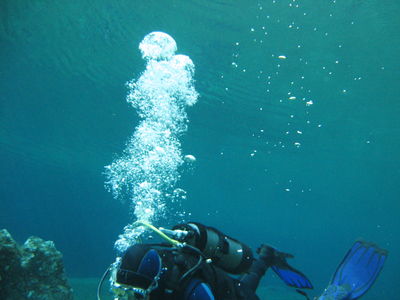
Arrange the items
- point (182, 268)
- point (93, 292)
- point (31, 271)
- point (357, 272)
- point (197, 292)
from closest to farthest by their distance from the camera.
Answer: point (197, 292) → point (182, 268) → point (357, 272) → point (31, 271) → point (93, 292)

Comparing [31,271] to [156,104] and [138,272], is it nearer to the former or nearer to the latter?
[138,272]

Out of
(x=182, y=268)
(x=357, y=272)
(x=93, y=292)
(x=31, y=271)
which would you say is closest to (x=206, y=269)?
(x=182, y=268)

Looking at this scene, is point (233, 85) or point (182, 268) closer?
point (182, 268)

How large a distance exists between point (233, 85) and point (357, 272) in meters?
12.8

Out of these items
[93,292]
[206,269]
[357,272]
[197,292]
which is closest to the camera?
[197,292]

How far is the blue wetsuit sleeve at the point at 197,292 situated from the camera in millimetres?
2420

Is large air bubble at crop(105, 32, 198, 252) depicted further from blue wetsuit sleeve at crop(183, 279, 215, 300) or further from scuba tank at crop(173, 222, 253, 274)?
blue wetsuit sleeve at crop(183, 279, 215, 300)

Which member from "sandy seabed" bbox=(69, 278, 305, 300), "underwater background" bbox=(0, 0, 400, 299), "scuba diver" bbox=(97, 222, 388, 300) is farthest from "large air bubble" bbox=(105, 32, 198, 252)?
"scuba diver" bbox=(97, 222, 388, 300)

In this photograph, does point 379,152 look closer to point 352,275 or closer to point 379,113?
point 379,113

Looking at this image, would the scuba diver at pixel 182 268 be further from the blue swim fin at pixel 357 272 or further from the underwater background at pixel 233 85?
the underwater background at pixel 233 85

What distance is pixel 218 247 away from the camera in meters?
3.38

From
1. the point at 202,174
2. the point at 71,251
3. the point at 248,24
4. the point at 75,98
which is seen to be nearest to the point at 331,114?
the point at 248,24

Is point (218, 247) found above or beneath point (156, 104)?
beneath

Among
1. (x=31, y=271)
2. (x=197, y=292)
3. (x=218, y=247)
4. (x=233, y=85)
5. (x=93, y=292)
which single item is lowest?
(x=197, y=292)
